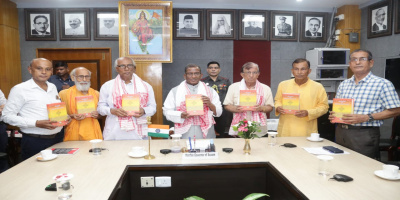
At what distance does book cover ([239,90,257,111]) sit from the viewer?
2888mm

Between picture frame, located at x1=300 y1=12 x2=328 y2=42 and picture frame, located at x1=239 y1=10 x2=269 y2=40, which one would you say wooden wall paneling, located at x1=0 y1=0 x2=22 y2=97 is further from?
picture frame, located at x1=300 y1=12 x2=328 y2=42

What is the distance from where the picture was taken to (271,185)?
2.05 metres

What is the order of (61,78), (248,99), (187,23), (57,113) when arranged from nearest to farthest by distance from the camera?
1. (57,113)
2. (248,99)
3. (61,78)
4. (187,23)

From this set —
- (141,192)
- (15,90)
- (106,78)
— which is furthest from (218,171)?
(106,78)

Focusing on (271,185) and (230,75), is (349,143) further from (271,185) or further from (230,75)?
(230,75)

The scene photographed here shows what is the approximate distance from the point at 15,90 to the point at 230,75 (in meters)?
4.05

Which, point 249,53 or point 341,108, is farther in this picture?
point 249,53

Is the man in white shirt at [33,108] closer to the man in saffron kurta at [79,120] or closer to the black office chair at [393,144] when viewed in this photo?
the man in saffron kurta at [79,120]

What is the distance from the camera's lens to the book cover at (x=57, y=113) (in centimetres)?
244

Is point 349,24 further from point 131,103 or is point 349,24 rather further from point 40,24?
point 40,24

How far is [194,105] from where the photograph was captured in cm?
279

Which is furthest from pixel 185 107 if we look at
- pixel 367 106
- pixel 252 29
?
pixel 252 29

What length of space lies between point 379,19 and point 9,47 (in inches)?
277

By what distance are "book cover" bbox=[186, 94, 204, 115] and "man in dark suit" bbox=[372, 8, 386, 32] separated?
14.1 feet
